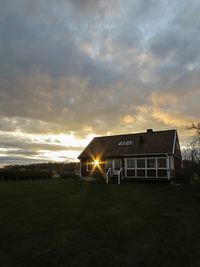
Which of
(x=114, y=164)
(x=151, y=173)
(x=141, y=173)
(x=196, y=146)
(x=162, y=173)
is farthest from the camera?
(x=196, y=146)

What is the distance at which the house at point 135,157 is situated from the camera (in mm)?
24531

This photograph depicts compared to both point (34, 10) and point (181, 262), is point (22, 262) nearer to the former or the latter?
point (181, 262)

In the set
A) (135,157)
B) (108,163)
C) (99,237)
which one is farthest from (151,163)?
(99,237)

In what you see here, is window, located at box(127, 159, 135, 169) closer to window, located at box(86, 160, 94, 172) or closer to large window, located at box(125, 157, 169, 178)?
large window, located at box(125, 157, 169, 178)

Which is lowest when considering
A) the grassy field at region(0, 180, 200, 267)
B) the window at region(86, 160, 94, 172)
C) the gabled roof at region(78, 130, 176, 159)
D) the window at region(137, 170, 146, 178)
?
the grassy field at region(0, 180, 200, 267)

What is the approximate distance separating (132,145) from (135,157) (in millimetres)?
1810

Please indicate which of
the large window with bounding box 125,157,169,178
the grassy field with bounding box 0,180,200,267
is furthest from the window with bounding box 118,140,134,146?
the grassy field with bounding box 0,180,200,267

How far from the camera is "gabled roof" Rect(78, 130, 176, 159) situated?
2528 cm

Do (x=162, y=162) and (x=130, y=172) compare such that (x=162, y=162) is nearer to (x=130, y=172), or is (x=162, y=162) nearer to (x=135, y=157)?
(x=135, y=157)

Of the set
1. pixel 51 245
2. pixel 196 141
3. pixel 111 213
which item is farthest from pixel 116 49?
pixel 196 141

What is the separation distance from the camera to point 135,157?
2592cm

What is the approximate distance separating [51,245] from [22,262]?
3.63ft

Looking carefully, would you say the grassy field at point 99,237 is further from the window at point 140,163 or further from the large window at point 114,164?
the large window at point 114,164

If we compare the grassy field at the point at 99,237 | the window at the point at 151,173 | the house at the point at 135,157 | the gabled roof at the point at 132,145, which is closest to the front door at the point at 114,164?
the house at the point at 135,157
